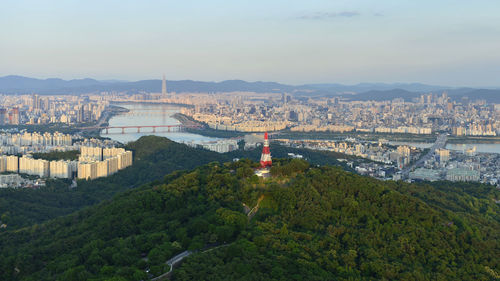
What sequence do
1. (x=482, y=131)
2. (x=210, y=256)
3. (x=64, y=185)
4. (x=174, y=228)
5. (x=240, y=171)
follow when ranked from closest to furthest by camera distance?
(x=210, y=256), (x=174, y=228), (x=240, y=171), (x=64, y=185), (x=482, y=131)

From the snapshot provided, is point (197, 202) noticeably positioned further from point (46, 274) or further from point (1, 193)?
point (1, 193)

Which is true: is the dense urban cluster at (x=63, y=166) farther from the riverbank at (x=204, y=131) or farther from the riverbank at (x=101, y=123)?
the riverbank at (x=204, y=131)

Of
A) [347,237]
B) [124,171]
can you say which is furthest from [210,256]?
[124,171]

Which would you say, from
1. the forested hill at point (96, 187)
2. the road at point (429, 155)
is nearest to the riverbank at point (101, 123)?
the forested hill at point (96, 187)

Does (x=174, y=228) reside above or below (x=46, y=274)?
above

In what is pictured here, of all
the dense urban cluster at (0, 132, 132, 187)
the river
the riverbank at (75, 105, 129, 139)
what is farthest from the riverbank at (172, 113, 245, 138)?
the dense urban cluster at (0, 132, 132, 187)

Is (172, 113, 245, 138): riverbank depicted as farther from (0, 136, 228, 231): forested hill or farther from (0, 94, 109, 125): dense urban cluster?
(0, 136, 228, 231): forested hill

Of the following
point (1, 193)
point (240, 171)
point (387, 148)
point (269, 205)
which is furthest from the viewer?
point (387, 148)
